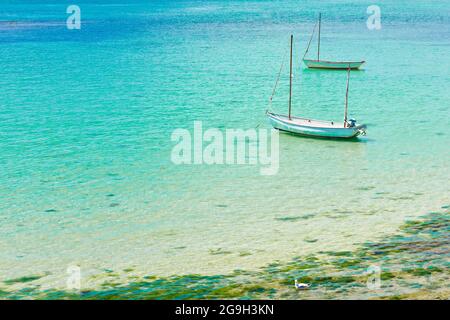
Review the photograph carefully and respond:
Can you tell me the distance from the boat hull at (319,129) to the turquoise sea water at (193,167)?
516mm

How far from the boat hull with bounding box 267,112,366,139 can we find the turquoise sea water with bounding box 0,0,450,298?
0.52 metres

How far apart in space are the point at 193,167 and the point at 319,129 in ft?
18.7

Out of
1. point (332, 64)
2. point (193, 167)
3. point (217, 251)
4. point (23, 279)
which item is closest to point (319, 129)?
point (193, 167)

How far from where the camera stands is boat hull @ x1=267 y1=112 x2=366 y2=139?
2842 cm

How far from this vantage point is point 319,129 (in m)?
28.6

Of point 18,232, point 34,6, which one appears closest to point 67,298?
point 18,232

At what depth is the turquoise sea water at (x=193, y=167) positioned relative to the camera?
60.0 feet

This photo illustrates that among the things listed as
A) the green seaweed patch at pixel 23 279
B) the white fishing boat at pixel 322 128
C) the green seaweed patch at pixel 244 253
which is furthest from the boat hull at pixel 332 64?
the green seaweed patch at pixel 23 279

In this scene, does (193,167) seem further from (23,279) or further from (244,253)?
(23,279)

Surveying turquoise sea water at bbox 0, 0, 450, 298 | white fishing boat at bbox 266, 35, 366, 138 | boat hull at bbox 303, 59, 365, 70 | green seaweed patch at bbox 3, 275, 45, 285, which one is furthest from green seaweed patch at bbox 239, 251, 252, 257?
boat hull at bbox 303, 59, 365, 70

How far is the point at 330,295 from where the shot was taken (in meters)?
14.5

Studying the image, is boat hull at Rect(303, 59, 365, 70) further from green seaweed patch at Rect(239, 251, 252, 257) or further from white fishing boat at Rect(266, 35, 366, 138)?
green seaweed patch at Rect(239, 251, 252, 257)

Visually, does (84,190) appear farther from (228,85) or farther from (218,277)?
(228,85)
